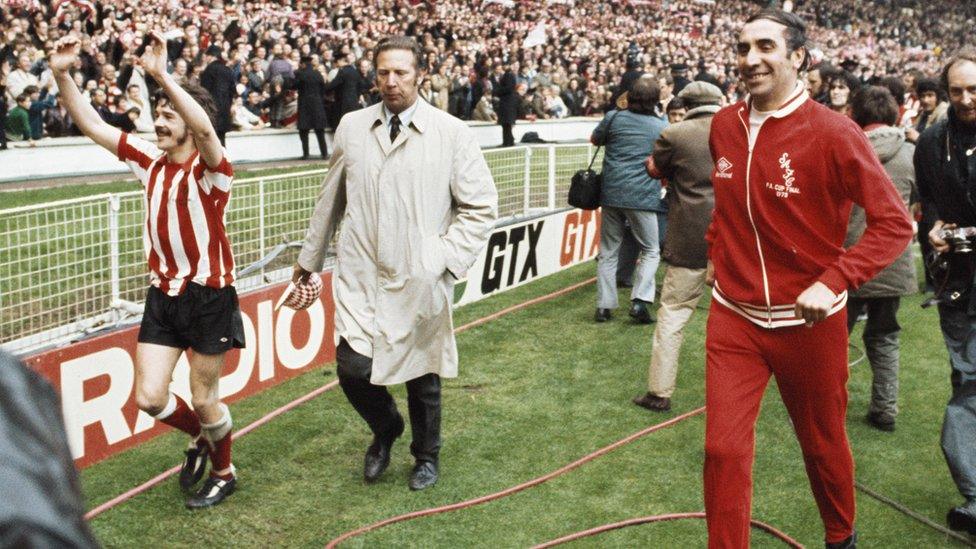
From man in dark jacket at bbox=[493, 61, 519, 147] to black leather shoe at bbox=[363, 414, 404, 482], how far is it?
617 inches

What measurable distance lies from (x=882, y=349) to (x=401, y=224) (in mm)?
2911

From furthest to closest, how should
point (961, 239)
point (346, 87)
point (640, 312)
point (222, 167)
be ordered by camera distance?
point (346, 87) → point (640, 312) → point (961, 239) → point (222, 167)

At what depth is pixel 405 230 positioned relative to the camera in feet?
14.8

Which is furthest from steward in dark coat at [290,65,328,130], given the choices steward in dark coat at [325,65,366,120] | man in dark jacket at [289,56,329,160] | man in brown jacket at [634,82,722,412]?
man in brown jacket at [634,82,722,412]

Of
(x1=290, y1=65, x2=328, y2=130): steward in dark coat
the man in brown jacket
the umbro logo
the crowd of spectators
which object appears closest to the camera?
the umbro logo

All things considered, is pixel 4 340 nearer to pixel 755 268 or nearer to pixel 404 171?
pixel 404 171

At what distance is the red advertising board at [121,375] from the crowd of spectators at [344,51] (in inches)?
54.7

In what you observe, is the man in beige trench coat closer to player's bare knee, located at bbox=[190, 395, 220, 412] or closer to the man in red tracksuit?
player's bare knee, located at bbox=[190, 395, 220, 412]

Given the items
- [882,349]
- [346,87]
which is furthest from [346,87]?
[882,349]

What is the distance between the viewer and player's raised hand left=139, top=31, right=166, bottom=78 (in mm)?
3953

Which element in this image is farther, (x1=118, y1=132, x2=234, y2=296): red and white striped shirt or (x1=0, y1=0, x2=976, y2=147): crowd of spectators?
(x1=0, y1=0, x2=976, y2=147): crowd of spectators

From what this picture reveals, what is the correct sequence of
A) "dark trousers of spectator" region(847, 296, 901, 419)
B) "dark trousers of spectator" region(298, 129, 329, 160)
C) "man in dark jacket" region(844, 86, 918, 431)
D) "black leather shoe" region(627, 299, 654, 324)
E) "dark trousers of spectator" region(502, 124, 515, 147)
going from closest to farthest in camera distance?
"man in dark jacket" region(844, 86, 918, 431) → "dark trousers of spectator" region(847, 296, 901, 419) → "black leather shoe" region(627, 299, 654, 324) → "dark trousers of spectator" region(298, 129, 329, 160) → "dark trousers of spectator" region(502, 124, 515, 147)

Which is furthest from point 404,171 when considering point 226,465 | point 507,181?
point 507,181

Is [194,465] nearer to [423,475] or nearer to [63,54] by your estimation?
[423,475]
